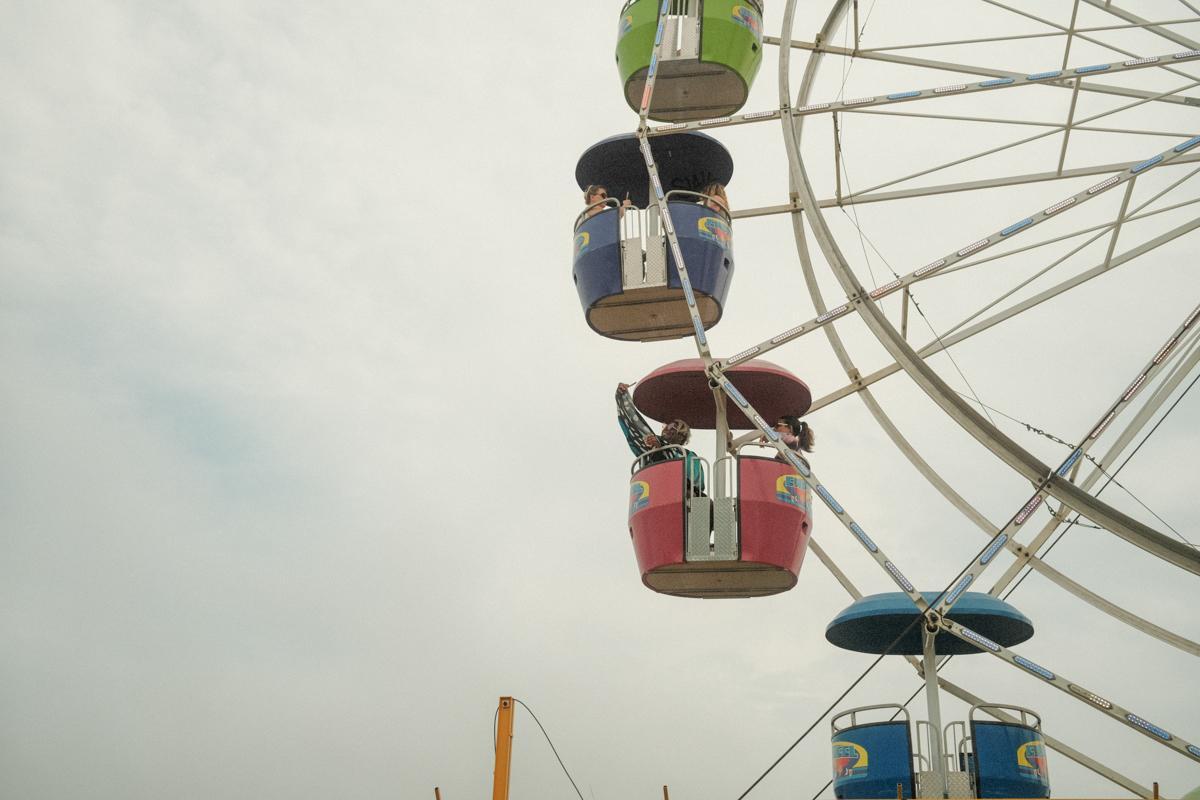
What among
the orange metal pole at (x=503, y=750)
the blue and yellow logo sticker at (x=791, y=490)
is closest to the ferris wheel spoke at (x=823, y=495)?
the blue and yellow logo sticker at (x=791, y=490)

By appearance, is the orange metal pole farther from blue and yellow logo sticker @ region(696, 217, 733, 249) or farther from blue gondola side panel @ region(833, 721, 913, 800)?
blue and yellow logo sticker @ region(696, 217, 733, 249)

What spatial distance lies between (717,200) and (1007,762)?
6.94 meters

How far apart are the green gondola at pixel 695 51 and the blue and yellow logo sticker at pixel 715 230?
89.9 inches

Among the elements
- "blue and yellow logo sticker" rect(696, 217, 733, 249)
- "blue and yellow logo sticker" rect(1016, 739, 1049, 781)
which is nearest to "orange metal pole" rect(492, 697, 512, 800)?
"blue and yellow logo sticker" rect(1016, 739, 1049, 781)

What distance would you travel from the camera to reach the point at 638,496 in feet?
48.4

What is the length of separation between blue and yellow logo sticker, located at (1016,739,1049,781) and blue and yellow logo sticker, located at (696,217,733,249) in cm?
621

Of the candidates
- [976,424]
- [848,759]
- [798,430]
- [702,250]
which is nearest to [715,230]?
[702,250]

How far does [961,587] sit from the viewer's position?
41.4ft

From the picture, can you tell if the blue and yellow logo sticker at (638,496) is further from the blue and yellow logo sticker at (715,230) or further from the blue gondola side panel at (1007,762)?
the blue gondola side panel at (1007,762)

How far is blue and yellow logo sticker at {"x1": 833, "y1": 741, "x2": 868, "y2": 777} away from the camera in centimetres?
1366

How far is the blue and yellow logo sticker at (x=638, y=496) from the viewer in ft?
47.9

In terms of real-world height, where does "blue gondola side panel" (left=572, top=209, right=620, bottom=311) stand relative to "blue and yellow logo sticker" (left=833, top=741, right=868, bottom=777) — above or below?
above

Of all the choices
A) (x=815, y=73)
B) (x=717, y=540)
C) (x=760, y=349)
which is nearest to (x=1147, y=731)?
(x=717, y=540)

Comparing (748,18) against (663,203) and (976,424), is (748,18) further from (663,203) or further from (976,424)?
(976,424)
